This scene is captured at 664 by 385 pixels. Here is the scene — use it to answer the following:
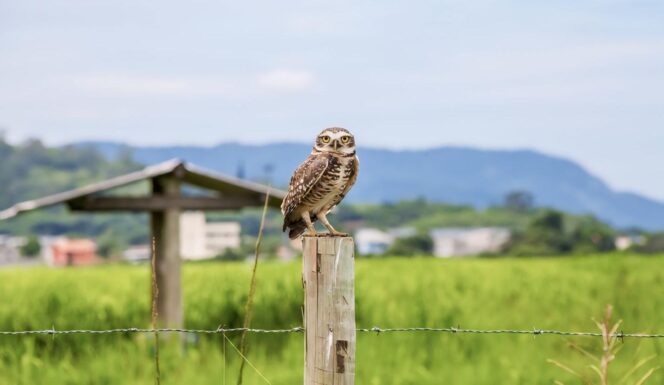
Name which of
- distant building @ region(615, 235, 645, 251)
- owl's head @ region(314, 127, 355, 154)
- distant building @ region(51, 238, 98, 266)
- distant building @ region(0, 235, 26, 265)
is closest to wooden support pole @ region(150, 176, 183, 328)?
owl's head @ region(314, 127, 355, 154)

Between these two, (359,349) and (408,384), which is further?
(359,349)

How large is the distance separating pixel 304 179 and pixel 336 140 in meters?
0.27

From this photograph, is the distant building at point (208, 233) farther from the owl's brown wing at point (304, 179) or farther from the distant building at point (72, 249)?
the owl's brown wing at point (304, 179)

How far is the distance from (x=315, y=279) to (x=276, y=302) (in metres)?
7.00

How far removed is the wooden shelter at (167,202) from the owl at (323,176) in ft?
13.5

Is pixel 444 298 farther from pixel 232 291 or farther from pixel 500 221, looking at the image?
pixel 500 221

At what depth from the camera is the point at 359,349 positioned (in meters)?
7.74

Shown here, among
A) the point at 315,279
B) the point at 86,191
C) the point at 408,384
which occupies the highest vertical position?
the point at 86,191

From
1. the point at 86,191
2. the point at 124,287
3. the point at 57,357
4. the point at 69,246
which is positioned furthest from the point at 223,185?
the point at 69,246

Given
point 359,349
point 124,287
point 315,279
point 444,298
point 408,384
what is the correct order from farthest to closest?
point 124,287 < point 444,298 < point 359,349 < point 408,384 < point 315,279

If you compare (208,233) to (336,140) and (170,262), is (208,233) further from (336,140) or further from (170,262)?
(336,140)

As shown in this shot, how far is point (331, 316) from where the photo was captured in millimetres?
3643

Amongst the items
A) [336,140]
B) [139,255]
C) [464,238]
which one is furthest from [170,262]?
[464,238]

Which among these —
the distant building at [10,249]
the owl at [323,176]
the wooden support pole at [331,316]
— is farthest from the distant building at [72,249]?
the wooden support pole at [331,316]
